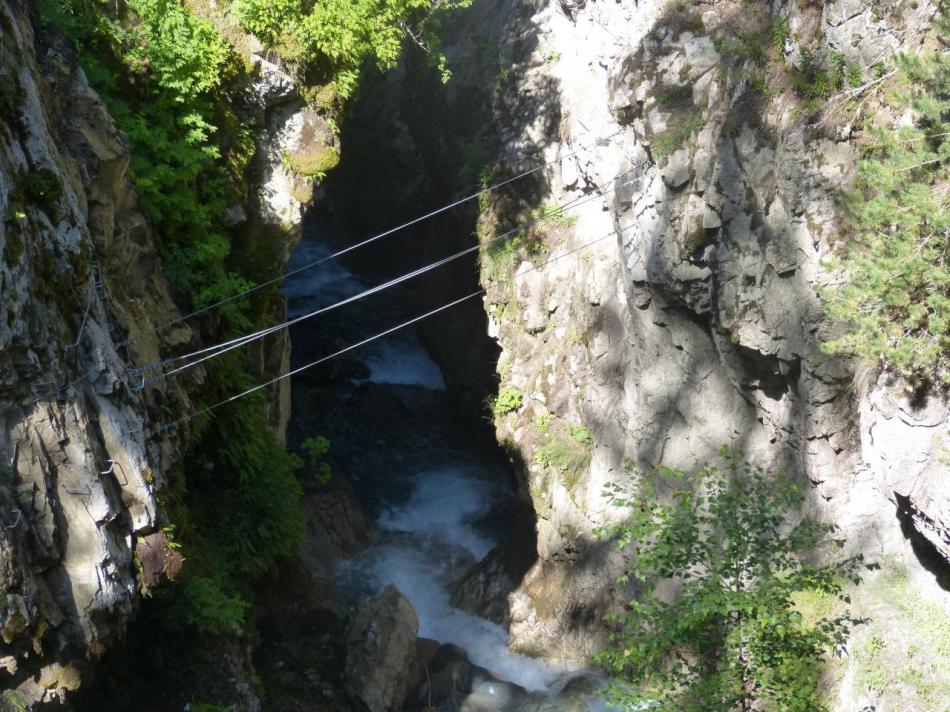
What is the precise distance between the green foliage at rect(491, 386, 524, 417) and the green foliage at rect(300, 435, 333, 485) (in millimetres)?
3406

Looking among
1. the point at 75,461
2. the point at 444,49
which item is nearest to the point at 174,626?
the point at 75,461

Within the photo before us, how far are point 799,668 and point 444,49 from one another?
52.0 ft

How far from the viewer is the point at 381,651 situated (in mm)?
11883

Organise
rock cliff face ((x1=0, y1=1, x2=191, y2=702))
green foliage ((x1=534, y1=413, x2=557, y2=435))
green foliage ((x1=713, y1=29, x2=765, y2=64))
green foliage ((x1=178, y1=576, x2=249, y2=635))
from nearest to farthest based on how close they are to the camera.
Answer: rock cliff face ((x1=0, y1=1, x2=191, y2=702)) → green foliage ((x1=178, y1=576, x2=249, y2=635)) → green foliage ((x1=713, y1=29, x2=765, y2=64)) → green foliage ((x1=534, y1=413, x2=557, y2=435))

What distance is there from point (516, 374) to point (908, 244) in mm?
8359

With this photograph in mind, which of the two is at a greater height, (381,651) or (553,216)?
(553,216)

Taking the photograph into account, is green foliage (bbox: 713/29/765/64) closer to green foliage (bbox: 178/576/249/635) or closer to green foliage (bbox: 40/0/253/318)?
green foliage (bbox: 40/0/253/318)

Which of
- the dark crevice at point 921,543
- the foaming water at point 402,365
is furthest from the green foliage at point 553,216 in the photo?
the dark crevice at point 921,543

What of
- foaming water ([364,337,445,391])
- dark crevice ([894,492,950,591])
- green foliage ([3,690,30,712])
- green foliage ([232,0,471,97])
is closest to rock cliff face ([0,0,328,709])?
green foliage ([3,690,30,712])

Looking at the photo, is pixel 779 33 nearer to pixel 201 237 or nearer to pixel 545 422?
pixel 545 422

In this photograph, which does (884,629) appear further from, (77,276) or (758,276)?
(77,276)

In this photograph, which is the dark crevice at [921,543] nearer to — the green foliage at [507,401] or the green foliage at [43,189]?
the green foliage at [507,401]

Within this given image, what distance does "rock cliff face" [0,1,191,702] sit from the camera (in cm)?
645

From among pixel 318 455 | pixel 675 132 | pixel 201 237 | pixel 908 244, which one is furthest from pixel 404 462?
pixel 908 244
